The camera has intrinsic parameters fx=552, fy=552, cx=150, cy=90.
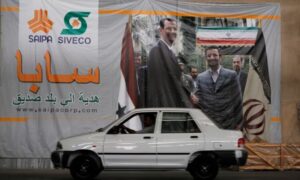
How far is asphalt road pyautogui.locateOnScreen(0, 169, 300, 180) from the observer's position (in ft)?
41.4

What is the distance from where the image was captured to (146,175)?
13234 mm

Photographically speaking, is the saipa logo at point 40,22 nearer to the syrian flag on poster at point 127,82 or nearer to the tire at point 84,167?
the syrian flag on poster at point 127,82

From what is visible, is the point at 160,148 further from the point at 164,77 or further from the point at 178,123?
the point at 164,77

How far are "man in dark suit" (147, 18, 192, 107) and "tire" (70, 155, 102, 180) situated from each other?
4.64 meters

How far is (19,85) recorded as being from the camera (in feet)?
51.1

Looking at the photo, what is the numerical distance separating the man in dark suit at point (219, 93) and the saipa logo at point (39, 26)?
179 inches

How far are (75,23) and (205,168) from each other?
6.49 m

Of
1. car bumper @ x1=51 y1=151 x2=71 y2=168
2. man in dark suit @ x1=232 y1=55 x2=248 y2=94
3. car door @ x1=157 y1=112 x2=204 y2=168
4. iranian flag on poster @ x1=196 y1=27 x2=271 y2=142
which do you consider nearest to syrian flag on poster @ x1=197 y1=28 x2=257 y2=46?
iranian flag on poster @ x1=196 y1=27 x2=271 y2=142

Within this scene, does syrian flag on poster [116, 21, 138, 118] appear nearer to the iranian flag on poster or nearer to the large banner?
the large banner

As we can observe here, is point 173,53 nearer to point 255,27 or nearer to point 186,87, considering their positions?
point 186,87

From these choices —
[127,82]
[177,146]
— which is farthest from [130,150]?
[127,82]

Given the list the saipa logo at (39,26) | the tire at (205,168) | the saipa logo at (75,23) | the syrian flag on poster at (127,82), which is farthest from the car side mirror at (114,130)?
the saipa logo at (39,26)

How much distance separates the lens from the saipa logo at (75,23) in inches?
621

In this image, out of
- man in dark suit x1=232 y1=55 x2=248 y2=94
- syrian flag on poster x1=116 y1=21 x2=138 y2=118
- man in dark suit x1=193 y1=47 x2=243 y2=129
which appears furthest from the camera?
man in dark suit x1=232 y1=55 x2=248 y2=94
